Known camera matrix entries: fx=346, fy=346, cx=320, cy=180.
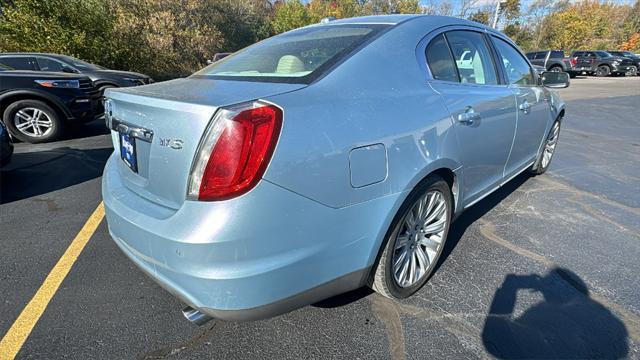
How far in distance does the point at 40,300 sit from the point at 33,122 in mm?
4811

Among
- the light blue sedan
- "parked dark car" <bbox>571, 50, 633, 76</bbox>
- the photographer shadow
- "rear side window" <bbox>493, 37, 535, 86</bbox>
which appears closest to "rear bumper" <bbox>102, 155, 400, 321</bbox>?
the light blue sedan

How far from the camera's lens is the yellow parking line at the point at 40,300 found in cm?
184

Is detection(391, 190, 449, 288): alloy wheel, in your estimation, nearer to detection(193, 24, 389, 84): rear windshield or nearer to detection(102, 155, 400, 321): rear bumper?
detection(102, 155, 400, 321): rear bumper

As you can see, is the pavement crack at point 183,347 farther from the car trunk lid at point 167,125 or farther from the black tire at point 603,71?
the black tire at point 603,71

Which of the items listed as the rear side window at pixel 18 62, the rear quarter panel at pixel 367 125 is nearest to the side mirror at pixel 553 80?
the rear quarter panel at pixel 367 125

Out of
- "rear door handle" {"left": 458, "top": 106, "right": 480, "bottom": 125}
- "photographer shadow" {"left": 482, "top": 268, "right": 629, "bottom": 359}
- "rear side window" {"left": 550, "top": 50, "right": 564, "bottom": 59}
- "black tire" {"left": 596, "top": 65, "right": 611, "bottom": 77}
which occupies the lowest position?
"photographer shadow" {"left": 482, "top": 268, "right": 629, "bottom": 359}

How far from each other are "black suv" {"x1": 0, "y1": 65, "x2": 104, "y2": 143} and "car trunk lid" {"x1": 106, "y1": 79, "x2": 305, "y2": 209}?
16.0 feet

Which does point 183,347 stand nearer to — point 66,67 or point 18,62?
point 66,67

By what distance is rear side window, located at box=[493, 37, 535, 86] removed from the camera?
122 inches

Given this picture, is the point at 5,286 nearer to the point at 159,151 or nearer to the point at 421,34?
the point at 159,151

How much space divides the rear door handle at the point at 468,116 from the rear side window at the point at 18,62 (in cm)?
928

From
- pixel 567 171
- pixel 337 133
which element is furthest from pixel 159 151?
pixel 567 171

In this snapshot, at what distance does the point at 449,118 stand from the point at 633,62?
3136cm

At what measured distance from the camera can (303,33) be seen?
247 cm
